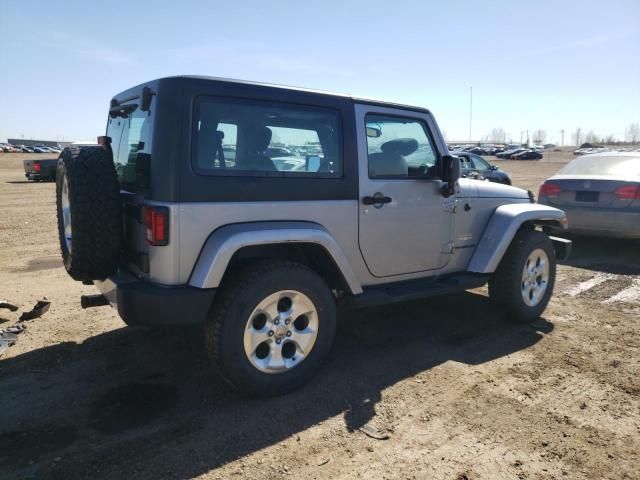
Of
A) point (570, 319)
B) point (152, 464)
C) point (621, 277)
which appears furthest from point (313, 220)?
point (621, 277)

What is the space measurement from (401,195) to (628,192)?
503 cm

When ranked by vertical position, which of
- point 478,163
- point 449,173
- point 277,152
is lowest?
point 449,173

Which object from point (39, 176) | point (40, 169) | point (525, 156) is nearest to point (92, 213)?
point (40, 169)

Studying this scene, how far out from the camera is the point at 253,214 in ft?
10.6

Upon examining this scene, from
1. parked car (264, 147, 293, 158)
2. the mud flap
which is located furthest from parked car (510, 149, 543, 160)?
parked car (264, 147, 293, 158)

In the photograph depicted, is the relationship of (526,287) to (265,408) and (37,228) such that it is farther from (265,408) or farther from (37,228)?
(37,228)

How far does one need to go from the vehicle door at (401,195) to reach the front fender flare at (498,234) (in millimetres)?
359

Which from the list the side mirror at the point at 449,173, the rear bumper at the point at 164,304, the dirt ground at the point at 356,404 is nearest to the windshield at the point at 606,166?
the dirt ground at the point at 356,404

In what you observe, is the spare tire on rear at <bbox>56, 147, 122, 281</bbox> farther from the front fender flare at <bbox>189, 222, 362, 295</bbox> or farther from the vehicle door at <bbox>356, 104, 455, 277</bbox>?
the vehicle door at <bbox>356, 104, 455, 277</bbox>

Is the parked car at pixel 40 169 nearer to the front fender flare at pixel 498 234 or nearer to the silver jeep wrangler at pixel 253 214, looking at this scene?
the silver jeep wrangler at pixel 253 214

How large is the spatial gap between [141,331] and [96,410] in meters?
1.40

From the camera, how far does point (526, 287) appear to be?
16.0ft

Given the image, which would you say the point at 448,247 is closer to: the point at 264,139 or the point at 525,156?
the point at 264,139

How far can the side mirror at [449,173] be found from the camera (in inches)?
165
